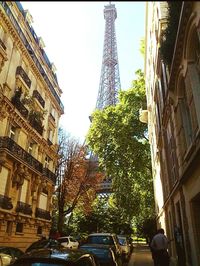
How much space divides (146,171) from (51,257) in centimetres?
2540

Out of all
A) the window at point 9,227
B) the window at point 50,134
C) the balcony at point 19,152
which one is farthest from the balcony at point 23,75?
the window at point 9,227

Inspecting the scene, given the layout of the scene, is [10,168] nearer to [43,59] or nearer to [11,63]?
[11,63]

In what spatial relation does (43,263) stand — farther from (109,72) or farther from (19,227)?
(109,72)

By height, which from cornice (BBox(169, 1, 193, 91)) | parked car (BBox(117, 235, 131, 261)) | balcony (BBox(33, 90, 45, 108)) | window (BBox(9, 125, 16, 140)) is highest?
balcony (BBox(33, 90, 45, 108))

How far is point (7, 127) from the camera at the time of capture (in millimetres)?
20688

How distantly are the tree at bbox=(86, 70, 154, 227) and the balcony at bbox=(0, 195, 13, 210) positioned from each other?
11.2m

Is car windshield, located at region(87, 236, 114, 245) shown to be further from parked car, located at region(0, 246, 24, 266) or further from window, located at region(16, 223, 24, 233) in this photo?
window, located at region(16, 223, 24, 233)

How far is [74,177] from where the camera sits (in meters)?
33.3

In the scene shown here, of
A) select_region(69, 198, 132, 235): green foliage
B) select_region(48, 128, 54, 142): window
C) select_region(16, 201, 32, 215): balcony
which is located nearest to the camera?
select_region(16, 201, 32, 215): balcony

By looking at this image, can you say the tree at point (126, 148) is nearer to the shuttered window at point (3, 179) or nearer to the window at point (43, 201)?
the window at point (43, 201)

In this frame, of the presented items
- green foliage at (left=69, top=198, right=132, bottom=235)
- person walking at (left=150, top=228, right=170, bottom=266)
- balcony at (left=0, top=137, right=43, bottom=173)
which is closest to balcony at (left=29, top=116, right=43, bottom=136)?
balcony at (left=0, top=137, right=43, bottom=173)

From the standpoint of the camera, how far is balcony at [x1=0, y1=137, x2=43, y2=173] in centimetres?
1960

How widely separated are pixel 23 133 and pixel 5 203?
624 cm

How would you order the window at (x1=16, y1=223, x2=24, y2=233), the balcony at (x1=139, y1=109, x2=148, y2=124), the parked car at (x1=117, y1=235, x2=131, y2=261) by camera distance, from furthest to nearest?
1. the balcony at (x1=139, y1=109, x2=148, y2=124)
2. the window at (x1=16, y1=223, x2=24, y2=233)
3. the parked car at (x1=117, y1=235, x2=131, y2=261)
